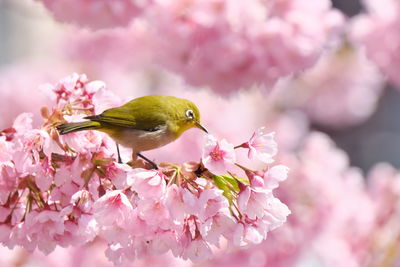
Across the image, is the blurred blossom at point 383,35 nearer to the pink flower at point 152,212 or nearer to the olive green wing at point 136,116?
the olive green wing at point 136,116

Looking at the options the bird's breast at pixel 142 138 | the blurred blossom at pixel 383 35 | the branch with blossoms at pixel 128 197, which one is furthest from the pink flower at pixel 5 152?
the blurred blossom at pixel 383 35

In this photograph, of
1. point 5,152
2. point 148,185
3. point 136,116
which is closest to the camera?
point 148,185

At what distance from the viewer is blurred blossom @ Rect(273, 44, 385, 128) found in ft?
15.2

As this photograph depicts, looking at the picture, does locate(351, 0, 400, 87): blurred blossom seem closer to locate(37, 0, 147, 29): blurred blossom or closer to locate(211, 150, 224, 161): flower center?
locate(37, 0, 147, 29): blurred blossom

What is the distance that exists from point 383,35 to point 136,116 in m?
1.64

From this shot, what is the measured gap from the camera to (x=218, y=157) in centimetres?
120

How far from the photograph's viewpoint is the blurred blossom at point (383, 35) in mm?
2818

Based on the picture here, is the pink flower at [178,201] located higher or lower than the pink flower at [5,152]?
lower

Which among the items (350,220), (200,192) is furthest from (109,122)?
(350,220)

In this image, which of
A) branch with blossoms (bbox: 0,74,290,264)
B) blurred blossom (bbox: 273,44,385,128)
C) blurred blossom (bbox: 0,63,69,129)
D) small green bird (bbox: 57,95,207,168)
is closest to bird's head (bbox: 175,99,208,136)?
small green bird (bbox: 57,95,207,168)

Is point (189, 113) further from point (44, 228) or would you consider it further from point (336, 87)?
point (336, 87)

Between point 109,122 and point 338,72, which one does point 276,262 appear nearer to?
point 109,122

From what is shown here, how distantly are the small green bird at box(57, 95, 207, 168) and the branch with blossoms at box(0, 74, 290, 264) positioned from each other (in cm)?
4

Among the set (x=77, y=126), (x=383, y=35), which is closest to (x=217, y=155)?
(x=77, y=126)
